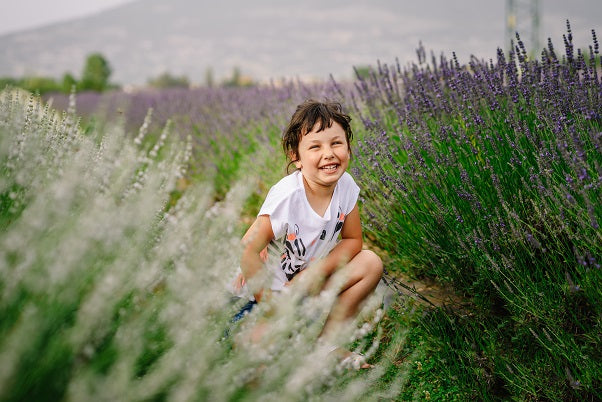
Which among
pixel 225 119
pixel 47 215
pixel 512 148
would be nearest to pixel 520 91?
pixel 512 148

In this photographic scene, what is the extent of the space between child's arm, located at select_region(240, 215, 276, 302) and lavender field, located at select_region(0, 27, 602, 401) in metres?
0.24

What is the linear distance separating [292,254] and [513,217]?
0.85 m

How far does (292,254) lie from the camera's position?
2232 millimetres

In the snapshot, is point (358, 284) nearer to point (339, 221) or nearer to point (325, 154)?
point (339, 221)

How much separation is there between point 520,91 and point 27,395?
2.14 meters

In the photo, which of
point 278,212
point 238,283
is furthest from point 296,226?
point 238,283

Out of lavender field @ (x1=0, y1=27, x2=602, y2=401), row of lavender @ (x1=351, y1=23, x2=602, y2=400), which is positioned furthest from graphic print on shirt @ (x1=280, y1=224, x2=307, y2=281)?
row of lavender @ (x1=351, y1=23, x2=602, y2=400)

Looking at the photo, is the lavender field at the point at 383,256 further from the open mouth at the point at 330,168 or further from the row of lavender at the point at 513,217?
the open mouth at the point at 330,168

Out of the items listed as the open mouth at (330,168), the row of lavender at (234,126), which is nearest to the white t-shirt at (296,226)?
the open mouth at (330,168)

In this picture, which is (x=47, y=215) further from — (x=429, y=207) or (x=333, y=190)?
(x=429, y=207)

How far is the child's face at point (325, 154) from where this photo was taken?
2113 mm

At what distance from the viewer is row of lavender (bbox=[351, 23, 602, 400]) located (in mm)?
1820

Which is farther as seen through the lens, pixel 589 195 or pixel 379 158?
pixel 379 158

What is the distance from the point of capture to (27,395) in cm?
104
